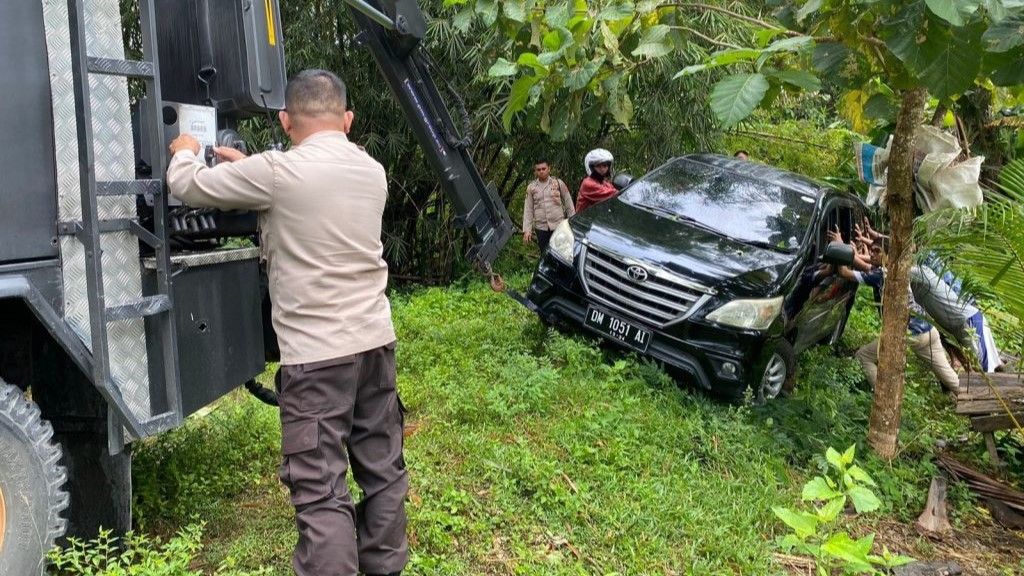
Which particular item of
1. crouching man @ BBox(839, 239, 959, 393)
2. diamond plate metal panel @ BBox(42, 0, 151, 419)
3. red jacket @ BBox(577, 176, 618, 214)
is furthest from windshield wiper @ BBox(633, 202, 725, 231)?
diamond plate metal panel @ BBox(42, 0, 151, 419)

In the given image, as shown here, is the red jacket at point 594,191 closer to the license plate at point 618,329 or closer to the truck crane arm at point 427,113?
the license plate at point 618,329

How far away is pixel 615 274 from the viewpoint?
18.3ft

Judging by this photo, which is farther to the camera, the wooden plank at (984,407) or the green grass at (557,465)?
the wooden plank at (984,407)

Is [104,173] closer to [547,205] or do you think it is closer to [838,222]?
[838,222]

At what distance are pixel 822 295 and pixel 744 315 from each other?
132cm

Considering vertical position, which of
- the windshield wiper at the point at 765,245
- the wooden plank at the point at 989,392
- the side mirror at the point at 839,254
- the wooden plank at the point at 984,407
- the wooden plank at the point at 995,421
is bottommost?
the wooden plank at the point at 995,421

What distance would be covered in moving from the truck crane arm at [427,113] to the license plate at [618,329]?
2.83 ft

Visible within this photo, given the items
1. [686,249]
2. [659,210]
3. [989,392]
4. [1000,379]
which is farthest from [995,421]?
[659,210]

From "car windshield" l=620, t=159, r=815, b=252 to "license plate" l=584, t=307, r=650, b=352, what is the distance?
1.03 m

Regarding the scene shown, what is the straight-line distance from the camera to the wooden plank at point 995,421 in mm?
5074

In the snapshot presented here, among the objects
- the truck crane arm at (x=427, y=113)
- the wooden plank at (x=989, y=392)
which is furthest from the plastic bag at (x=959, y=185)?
the truck crane arm at (x=427, y=113)

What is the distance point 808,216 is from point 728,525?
9.60ft

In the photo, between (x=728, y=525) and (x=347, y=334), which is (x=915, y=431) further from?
(x=347, y=334)

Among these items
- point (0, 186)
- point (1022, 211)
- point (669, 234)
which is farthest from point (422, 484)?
point (1022, 211)
